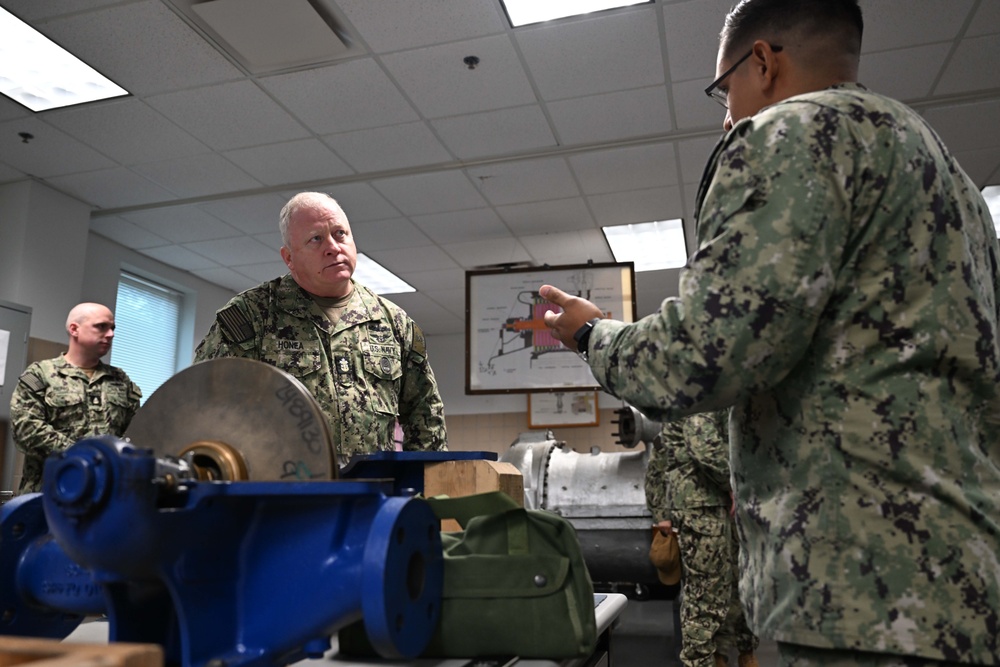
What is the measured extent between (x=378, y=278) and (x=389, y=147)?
3.03 metres

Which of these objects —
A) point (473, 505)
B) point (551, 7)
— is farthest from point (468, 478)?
point (551, 7)

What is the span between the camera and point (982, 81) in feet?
13.6

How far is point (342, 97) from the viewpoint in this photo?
13.9ft

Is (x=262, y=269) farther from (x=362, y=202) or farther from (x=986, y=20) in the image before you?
(x=986, y=20)

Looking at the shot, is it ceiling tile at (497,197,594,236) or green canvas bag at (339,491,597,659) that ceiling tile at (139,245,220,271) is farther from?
green canvas bag at (339,491,597,659)

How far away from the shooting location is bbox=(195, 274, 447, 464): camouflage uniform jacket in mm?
2113

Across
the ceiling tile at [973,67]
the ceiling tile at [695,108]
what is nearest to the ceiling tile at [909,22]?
the ceiling tile at [973,67]

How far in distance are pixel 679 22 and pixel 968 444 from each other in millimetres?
3112

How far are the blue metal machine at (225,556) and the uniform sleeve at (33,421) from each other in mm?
3692

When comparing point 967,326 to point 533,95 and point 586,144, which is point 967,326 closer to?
point 533,95

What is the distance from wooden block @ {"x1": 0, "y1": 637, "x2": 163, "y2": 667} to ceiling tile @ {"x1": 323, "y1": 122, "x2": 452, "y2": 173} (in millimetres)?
4298

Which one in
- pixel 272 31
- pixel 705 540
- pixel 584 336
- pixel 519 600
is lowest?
pixel 705 540

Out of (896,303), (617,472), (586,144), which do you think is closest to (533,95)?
(586,144)

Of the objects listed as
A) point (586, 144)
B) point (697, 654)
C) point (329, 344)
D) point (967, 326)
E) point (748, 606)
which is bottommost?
point (697, 654)
